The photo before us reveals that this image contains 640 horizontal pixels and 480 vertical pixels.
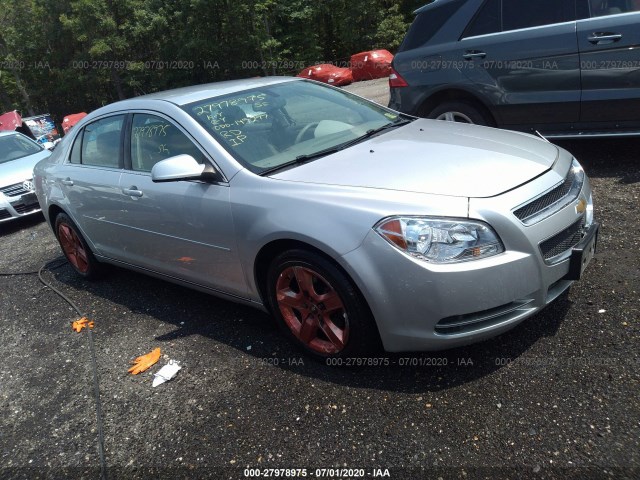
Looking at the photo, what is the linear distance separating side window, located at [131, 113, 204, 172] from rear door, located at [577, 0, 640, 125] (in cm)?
373

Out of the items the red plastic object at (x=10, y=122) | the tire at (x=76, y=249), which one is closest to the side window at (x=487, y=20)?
the tire at (x=76, y=249)

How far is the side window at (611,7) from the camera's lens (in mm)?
4711

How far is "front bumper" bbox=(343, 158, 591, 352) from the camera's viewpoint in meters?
2.52

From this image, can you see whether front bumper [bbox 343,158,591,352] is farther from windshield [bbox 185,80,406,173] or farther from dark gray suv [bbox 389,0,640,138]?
dark gray suv [bbox 389,0,640,138]

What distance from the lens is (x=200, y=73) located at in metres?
30.1

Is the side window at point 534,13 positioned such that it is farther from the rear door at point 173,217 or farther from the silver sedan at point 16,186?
the silver sedan at point 16,186

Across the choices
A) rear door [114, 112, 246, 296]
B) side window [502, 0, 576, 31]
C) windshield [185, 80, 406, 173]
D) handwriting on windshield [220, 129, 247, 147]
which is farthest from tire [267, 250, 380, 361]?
side window [502, 0, 576, 31]

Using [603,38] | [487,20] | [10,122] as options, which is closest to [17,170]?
[487,20]

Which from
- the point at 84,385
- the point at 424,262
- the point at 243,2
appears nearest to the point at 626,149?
the point at 424,262

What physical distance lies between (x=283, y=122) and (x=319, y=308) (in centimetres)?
137

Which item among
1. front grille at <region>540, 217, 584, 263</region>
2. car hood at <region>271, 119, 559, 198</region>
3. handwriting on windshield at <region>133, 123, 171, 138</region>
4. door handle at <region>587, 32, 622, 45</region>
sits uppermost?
handwriting on windshield at <region>133, 123, 171, 138</region>

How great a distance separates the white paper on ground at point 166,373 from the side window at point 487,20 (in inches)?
174

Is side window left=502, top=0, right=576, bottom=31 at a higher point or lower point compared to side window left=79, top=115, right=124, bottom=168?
higher

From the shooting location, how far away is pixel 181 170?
3.18 m
